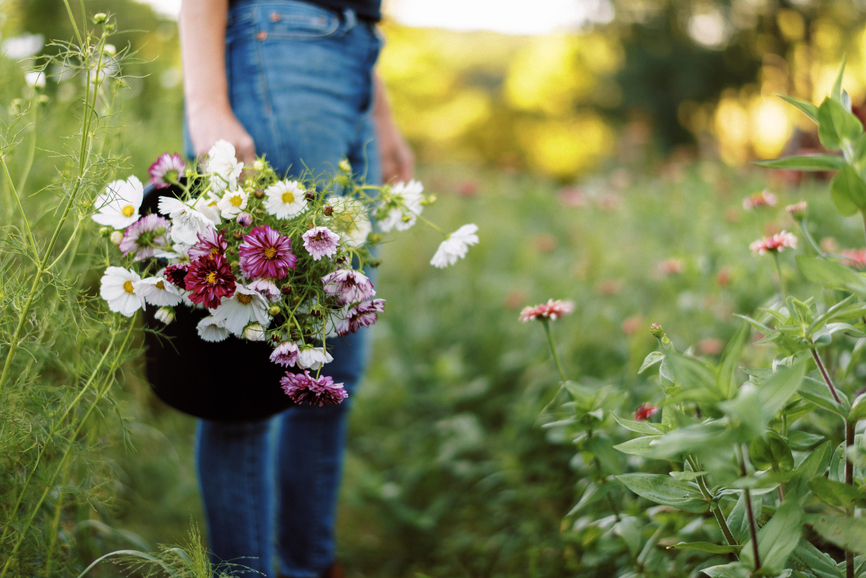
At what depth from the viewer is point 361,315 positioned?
2.21 ft

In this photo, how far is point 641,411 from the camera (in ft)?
2.94

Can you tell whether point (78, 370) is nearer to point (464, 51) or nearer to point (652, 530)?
point (652, 530)

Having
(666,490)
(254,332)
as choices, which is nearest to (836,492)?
(666,490)

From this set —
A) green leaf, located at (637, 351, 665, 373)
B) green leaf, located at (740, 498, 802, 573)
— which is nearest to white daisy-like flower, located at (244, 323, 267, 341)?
green leaf, located at (637, 351, 665, 373)

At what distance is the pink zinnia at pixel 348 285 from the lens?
64cm

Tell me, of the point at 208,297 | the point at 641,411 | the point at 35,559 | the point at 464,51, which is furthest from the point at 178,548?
the point at 464,51

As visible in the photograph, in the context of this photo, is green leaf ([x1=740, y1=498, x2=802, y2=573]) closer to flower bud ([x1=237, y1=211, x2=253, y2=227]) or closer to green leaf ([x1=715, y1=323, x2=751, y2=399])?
green leaf ([x1=715, y1=323, x2=751, y2=399])

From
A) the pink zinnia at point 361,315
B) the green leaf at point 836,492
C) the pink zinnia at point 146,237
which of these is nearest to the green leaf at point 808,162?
the green leaf at point 836,492

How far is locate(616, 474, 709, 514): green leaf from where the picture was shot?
66 centimetres

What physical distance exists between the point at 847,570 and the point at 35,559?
1000mm

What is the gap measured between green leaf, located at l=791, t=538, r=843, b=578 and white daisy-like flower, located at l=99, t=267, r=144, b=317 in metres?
0.80

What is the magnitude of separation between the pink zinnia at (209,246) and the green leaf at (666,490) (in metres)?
0.53

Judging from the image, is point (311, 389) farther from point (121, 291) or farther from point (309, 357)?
point (121, 291)

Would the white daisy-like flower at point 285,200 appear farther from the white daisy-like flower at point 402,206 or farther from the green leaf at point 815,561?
the green leaf at point 815,561
